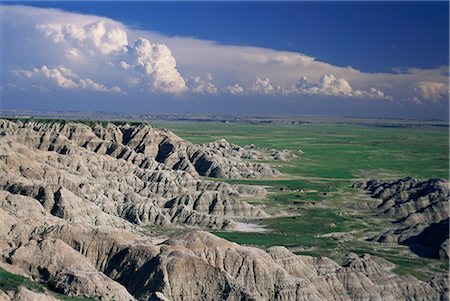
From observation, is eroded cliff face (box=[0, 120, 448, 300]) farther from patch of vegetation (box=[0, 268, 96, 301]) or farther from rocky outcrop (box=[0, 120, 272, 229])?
patch of vegetation (box=[0, 268, 96, 301])

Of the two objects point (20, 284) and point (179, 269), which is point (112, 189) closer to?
point (179, 269)

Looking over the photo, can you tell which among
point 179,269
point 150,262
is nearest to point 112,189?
point 150,262

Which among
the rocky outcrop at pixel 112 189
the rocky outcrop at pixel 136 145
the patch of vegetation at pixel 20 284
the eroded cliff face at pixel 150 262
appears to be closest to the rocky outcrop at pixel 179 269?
the eroded cliff face at pixel 150 262

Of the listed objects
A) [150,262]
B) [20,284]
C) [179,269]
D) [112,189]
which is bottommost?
[112,189]

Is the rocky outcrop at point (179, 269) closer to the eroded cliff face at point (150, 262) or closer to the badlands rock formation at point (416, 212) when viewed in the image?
the eroded cliff face at point (150, 262)

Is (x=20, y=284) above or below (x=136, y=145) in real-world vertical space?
above

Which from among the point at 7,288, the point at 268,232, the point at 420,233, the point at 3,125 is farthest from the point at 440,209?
the point at 3,125

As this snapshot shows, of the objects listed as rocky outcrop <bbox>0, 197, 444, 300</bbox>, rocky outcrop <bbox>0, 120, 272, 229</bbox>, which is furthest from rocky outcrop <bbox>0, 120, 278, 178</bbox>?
rocky outcrop <bbox>0, 197, 444, 300</bbox>

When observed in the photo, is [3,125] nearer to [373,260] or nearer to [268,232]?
[268,232]
